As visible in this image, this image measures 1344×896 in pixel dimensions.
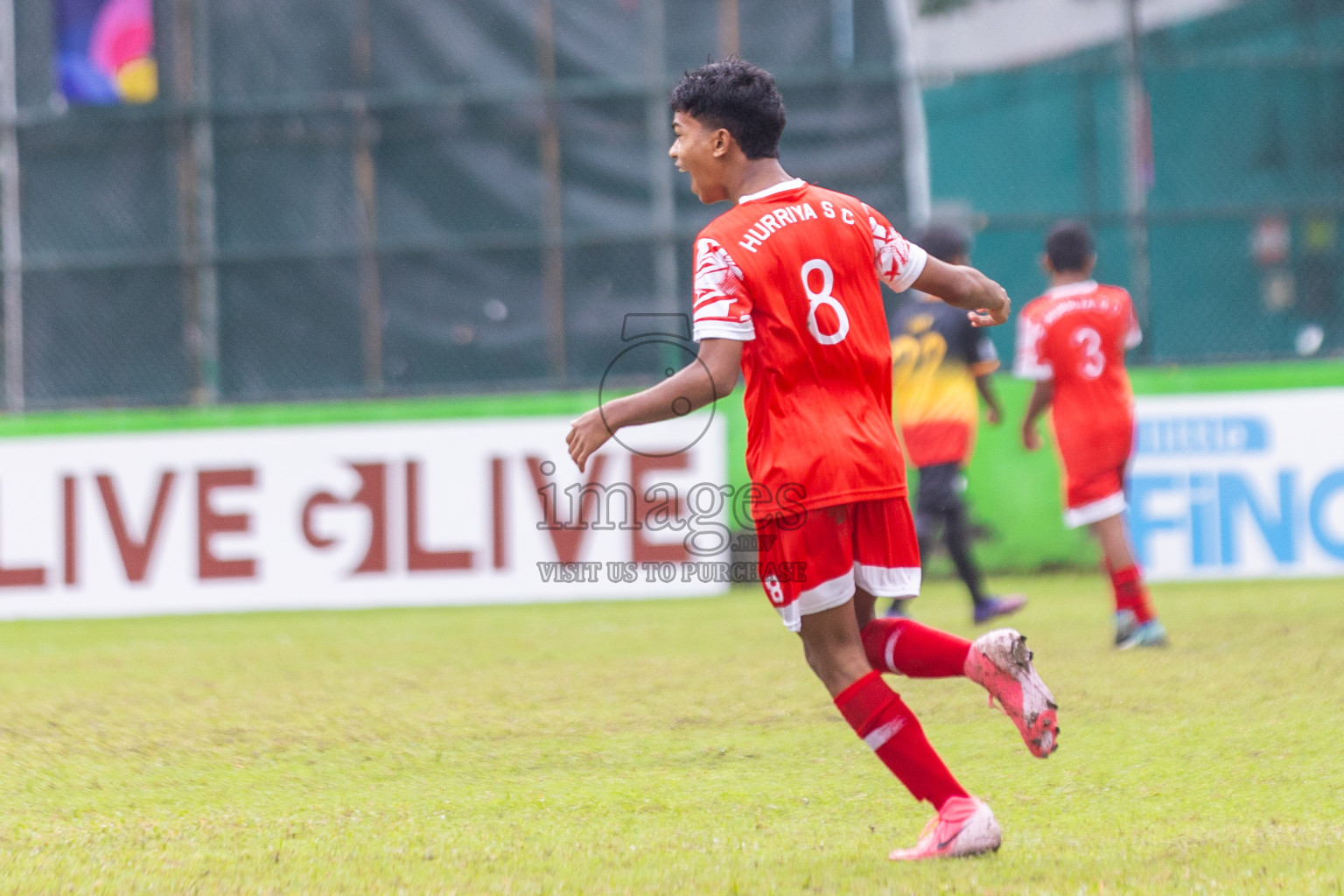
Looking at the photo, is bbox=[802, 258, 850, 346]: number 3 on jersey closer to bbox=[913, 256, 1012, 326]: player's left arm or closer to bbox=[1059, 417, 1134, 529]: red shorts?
bbox=[913, 256, 1012, 326]: player's left arm

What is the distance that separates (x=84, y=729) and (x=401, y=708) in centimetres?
117

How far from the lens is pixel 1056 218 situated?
495 inches

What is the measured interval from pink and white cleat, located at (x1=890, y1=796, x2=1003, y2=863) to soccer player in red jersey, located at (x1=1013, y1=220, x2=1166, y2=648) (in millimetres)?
3941

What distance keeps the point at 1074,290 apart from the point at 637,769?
3.69 meters

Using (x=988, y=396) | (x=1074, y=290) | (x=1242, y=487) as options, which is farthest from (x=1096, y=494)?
(x=1242, y=487)

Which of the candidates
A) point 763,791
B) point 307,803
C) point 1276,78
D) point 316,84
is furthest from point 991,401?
point 316,84

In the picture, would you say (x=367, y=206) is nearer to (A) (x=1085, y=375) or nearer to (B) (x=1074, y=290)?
(B) (x=1074, y=290)

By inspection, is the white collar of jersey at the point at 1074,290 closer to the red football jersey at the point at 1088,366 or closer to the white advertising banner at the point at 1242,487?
the red football jersey at the point at 1088,366

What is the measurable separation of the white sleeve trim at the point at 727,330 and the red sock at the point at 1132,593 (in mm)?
4079

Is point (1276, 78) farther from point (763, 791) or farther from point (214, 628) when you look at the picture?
point (763, 791)

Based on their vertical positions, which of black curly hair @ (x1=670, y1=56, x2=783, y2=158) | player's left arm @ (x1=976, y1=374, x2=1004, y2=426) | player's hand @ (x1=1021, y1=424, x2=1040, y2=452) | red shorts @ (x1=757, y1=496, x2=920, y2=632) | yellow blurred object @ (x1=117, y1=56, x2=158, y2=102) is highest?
yellow blurred object @ (x1=117, y1=56, x2=158, y2=102)

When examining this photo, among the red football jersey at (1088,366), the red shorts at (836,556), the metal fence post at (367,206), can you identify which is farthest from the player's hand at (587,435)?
the metal fence post at (367,206)

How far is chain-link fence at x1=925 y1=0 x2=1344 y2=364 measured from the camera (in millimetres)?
12664

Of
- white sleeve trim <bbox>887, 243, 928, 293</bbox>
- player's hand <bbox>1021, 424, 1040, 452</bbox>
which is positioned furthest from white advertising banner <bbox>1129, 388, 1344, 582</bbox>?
white sleeve trim <bbox>887, 243, 928, 293</bbox>
